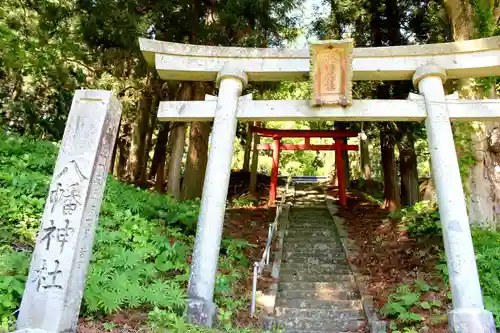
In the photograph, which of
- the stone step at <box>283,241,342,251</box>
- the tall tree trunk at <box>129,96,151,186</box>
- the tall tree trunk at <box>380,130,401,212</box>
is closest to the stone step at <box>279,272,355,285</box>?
the stone step at <box>283,241,342,251</box>

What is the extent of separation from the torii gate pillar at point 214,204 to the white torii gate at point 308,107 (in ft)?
0.04

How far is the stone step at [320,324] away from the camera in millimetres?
6405

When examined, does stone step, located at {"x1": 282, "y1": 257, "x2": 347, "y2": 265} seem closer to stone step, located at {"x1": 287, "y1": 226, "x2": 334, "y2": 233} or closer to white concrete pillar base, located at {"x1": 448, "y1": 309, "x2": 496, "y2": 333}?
stone step, located at {"x1": 287, "y1": 226, "x2": 334, "y2": 233}

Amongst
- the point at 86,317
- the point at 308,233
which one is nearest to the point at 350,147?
the point at 308,233

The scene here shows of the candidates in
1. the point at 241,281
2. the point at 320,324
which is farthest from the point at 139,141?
the point at 320,324

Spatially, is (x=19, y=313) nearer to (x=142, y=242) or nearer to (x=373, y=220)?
(x=142, y=242)

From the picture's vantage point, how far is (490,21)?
27.7 feet

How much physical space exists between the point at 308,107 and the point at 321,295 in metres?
3.23

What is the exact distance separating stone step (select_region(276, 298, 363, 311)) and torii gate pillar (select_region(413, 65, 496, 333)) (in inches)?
73.2

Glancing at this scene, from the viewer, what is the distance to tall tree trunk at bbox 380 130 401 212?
522 inches

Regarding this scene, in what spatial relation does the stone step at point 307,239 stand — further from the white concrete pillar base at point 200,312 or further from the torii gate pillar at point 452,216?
the white concrete pillar base at point 200,312

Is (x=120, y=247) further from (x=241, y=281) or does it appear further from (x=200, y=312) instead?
(x=241, y=281)

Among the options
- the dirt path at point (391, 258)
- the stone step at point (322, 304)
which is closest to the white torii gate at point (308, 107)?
the dirt path at point (391, 258)

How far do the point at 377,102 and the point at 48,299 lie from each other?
518 centimetres
